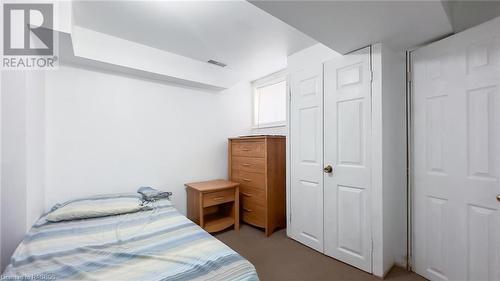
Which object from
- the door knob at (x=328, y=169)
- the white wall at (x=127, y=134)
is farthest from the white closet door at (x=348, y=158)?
the white wall at (x=127, y=134)

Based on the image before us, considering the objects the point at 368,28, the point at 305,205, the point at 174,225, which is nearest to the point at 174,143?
the point at 174,225

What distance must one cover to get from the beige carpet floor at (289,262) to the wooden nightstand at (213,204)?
7.4 inches

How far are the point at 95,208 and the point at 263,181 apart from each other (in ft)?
5.76

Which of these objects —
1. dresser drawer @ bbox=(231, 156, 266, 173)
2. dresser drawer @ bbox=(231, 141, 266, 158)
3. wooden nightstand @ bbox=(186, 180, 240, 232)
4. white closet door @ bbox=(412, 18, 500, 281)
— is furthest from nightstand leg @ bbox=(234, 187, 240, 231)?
white closet door @ bbox=(412, 18, 500, 281)

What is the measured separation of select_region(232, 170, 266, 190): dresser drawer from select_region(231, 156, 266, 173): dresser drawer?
0.18 feet

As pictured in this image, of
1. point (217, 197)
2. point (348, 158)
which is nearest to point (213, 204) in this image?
point (217, 197)

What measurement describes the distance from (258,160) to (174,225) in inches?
54.0

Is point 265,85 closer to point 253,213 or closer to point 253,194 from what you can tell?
point 253,194

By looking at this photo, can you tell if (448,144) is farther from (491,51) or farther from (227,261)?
(227,261)

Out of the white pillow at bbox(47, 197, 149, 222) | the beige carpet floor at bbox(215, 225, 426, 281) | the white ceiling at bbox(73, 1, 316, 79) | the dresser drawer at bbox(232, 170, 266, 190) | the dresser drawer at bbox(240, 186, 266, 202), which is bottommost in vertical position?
the beige carpet floor at bbox(215, 225, 426, 281)

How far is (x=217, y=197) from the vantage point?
2686 mm

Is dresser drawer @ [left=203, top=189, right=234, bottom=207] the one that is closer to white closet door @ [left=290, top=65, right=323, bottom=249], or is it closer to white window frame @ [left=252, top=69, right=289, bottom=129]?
white closet door @ [left=290, top=65, right=323, bottom=249]

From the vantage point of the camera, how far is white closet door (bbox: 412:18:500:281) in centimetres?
140

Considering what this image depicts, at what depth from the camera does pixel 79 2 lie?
165cm
